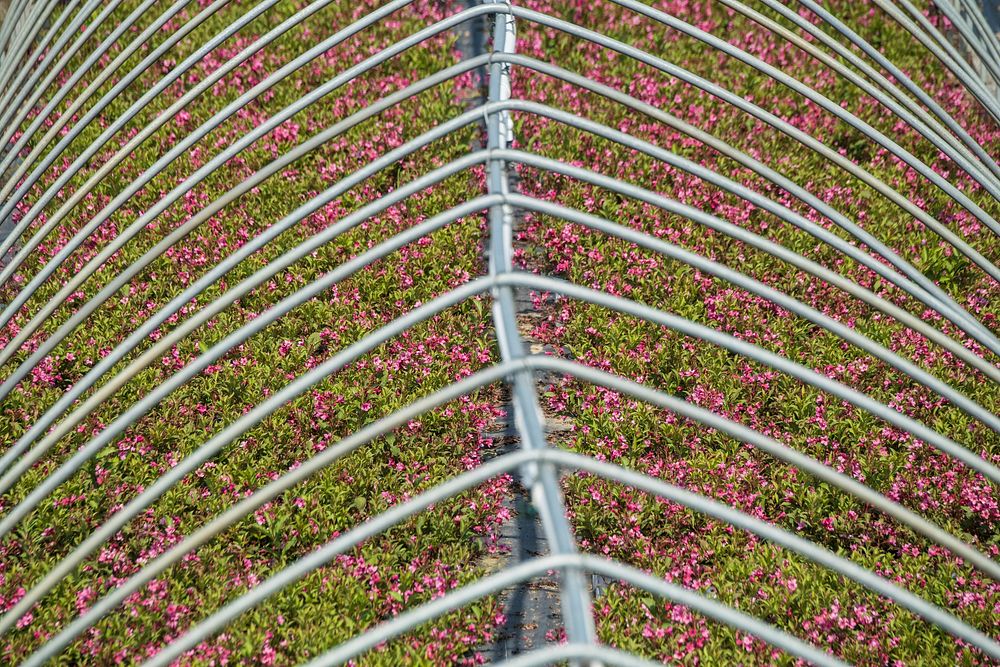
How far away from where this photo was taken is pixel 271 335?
215 inches

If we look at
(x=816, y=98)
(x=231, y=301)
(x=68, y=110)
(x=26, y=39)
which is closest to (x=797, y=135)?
(x=816, y=98)

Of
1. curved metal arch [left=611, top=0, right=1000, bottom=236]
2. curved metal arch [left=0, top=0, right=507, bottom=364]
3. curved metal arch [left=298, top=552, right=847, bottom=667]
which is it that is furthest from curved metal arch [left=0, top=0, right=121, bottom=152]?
curved metal arch [left=298, top=552, right=847, bottom=667]

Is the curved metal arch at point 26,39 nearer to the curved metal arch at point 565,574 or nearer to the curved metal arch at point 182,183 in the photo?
the curved metal arch at point 182,183

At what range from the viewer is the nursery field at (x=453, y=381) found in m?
4.09

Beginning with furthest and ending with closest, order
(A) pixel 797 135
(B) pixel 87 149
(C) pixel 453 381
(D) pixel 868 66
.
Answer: (C) pixel 453 381
(D) pixel 868 66
(B) pixel 87 149
(A) pixel 797 135

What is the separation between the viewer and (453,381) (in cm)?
519

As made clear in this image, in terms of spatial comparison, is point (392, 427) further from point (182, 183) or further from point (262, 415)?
point (182, 183)

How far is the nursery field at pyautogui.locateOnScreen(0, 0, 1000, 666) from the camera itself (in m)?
4.09

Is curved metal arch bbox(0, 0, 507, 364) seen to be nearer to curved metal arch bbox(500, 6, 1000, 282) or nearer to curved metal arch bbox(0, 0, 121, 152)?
curved metal arch bbox(500, 6, 1000, 282)

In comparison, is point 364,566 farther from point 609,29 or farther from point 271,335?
point 609,29

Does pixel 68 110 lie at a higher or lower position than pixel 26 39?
lower

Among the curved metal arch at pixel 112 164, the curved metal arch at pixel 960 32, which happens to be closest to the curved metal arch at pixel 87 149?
the curved metal arch at pixel 112 164

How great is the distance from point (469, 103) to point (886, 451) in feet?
13.0

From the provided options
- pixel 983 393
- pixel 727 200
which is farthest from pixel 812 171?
pixel 983 393
